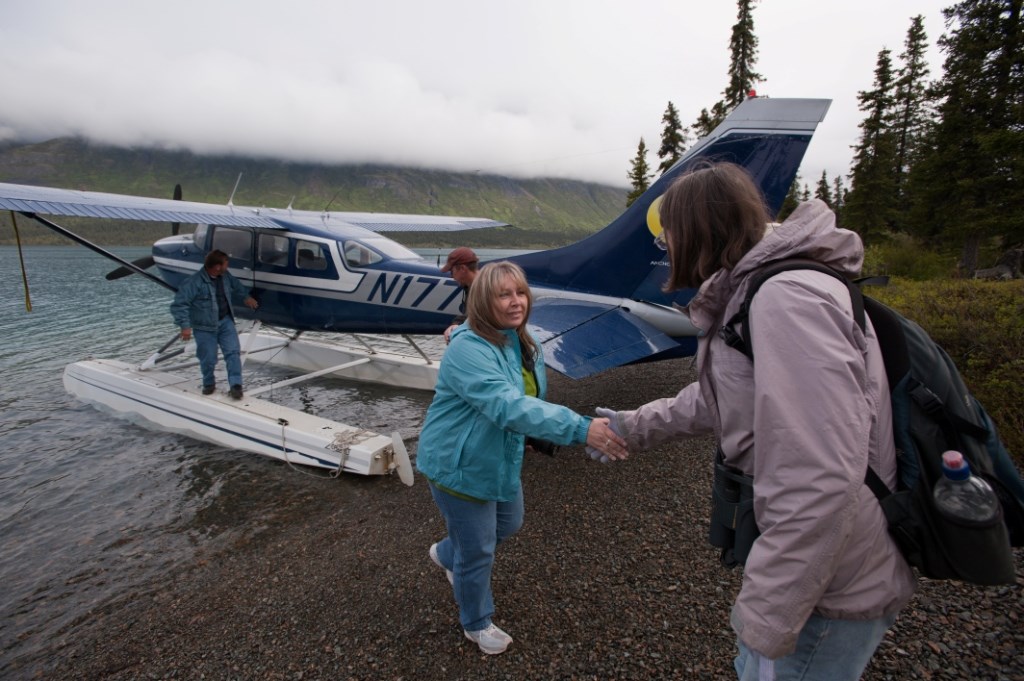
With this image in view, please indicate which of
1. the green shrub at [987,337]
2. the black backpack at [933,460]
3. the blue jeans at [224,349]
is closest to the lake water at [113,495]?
the blue jeans at [224,349]

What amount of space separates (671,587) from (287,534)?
10.9 feet

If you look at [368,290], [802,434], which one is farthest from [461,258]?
A: [802,434]

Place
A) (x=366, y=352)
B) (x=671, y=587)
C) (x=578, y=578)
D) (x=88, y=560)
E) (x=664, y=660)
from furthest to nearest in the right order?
(x=366, y=352), (x=88, y=560), (x=578, y=578), (x=671, y=587), (x=664, y=660)

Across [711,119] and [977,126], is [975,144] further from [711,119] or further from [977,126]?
[711,119]

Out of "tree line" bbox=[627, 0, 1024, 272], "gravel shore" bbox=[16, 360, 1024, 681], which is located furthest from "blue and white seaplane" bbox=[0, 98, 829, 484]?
"tree line" bbox=[627, 0, 1024, 272]

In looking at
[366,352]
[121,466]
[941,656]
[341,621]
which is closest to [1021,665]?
[941,656]

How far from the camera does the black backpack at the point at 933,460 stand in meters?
1.10

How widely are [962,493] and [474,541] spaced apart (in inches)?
76.2

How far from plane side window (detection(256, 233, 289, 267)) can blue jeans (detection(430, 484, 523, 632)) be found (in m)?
6.34

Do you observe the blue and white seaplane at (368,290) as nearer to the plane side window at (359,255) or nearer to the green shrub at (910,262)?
the plane side window at (359,255)

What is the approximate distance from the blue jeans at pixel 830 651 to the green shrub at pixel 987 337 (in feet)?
14.4

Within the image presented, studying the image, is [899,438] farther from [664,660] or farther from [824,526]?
[664,660]

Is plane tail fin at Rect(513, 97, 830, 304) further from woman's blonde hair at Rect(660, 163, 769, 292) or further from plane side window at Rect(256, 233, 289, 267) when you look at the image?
plane side window at Rect(256, 233, 289, 267)

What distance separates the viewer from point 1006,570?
1.12 m
